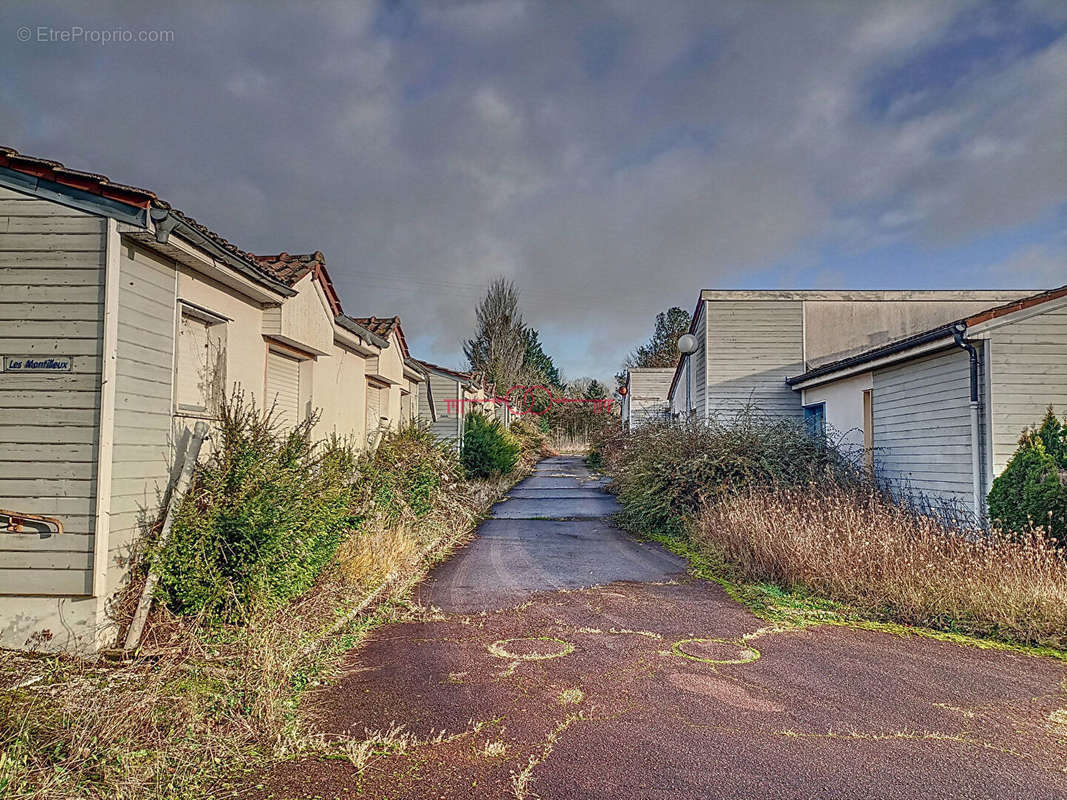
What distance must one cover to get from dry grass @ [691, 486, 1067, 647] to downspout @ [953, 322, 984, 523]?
0.57 m

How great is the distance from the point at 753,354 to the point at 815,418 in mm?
2369

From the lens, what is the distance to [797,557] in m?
7.29

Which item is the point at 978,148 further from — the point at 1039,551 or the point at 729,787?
the point at 729,787

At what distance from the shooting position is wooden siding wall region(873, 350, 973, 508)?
8891 millimetres

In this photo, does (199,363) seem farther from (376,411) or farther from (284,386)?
(376,411)

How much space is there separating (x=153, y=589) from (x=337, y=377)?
20.3 feet

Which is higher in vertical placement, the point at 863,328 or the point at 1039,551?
the point at 863,328

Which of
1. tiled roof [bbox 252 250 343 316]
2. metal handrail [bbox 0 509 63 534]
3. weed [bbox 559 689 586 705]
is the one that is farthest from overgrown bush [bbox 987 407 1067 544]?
metal handrail [bbox 0 509 63 534]

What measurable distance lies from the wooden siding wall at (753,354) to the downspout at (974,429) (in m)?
7.82

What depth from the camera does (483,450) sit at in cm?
2077

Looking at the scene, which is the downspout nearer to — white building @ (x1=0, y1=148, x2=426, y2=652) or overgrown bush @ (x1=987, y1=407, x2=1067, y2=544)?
overgrown bush @ (x1=987, y1=407, x2=1067, y2=544)

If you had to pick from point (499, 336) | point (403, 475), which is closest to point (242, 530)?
point (403, 475)

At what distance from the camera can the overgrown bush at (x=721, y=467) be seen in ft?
38.2

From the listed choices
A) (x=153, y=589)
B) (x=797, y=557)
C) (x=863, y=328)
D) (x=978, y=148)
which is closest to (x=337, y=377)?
(x=153, y=589)
